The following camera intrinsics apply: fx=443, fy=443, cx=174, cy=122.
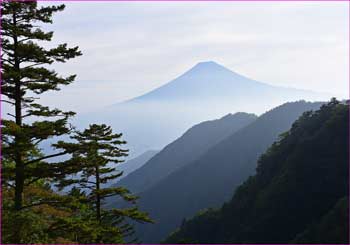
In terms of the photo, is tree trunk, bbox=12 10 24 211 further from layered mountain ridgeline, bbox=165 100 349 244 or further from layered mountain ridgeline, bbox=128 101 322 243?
layered mountain ridgeline, bbox=128 101 322 243

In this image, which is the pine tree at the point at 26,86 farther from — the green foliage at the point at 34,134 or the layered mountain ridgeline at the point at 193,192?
the layered mountain ridgeline at the point at 193,192

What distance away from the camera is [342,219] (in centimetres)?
6184

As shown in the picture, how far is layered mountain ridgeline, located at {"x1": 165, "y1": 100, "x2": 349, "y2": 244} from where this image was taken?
79125 mm

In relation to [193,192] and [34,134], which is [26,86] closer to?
[34,134]

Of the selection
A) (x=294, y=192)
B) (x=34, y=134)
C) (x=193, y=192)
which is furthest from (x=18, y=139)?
(x=193, y=192)

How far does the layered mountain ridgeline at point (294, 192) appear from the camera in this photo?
79.1 metres

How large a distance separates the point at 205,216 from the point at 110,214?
A: 77.4m

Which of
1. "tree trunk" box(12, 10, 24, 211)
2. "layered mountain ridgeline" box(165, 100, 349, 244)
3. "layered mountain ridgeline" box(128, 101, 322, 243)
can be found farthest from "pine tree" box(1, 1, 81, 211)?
"layered mountain ridgeline" box(128, 101, 322, 243)

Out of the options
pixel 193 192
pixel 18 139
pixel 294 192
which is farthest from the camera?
pixel 193 192

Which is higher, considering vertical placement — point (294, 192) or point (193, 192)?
point (193, 192)

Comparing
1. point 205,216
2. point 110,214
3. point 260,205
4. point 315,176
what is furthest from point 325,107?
point 110,214

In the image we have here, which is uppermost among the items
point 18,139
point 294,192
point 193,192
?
point 193,192

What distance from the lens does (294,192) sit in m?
83.6

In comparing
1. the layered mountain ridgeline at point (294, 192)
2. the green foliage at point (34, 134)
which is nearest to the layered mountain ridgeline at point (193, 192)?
the layered mountain ridgeline at point (294, 192)
